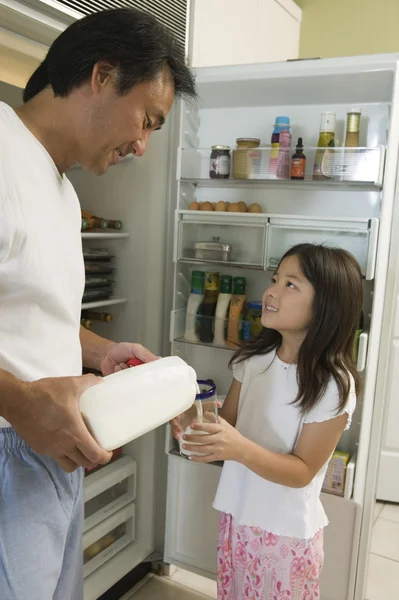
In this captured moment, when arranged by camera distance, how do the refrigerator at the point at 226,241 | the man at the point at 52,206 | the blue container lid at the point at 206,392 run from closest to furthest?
the man at the point at 52,206 < the blue container lid at the point at 206,392 < the refrigerator at the point at 226,241

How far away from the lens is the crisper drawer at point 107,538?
178 cm

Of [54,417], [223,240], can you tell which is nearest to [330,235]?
[223,240]

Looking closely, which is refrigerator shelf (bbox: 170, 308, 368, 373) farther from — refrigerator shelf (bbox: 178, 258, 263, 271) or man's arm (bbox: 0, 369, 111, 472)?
man's arm (bbox: 0, 369, 111, 472)

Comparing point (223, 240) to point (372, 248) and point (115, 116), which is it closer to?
point (372, 248)

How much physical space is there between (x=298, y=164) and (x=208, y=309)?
54cm

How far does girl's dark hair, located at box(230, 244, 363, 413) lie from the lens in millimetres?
1255

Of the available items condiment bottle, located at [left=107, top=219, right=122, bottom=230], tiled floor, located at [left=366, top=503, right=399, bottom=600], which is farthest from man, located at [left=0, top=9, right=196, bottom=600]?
tiled floor, located at [left=366, top=503, right=399, bottom=600]

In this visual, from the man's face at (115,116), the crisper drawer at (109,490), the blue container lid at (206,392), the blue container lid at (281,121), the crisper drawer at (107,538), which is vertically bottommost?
the crisper drawer at (107,538)

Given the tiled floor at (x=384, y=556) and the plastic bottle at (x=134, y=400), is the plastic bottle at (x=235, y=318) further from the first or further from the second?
the tiled floor at (x=384, y=556)

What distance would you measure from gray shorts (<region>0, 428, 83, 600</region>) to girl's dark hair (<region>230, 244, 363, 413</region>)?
0.60 meters

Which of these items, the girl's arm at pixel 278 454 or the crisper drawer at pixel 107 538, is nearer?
the girl's arm at pixel 278 454

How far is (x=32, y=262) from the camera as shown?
2.58 feet

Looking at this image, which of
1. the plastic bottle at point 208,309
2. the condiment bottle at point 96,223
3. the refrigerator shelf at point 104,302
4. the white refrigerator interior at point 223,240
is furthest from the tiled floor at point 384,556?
the condiment bottle at point 96,223

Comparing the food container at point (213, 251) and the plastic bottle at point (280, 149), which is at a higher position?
the plastic bottle at point (280, 149)
